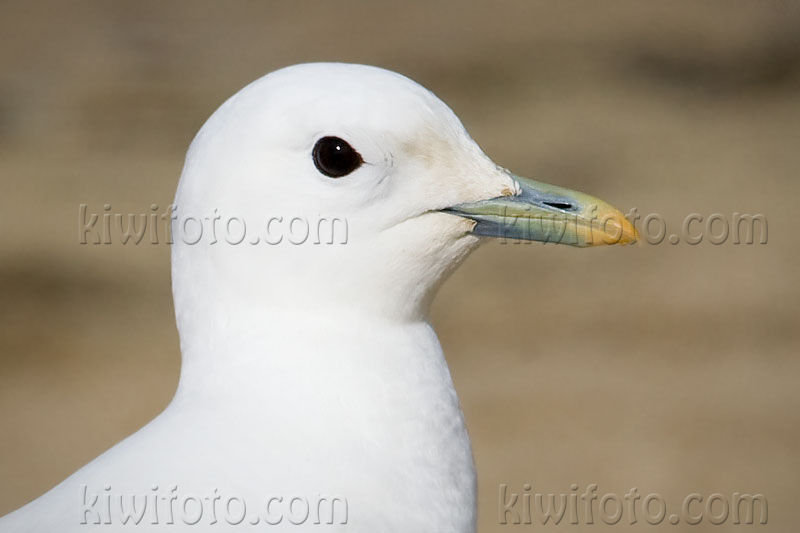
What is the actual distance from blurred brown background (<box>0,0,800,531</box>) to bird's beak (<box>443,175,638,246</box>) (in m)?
3.06

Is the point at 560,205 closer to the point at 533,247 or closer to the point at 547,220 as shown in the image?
the point at 547,220

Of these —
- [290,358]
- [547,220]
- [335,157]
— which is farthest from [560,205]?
[290,358]

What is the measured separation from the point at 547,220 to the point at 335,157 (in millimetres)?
498

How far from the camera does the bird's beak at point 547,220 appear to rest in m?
2.42

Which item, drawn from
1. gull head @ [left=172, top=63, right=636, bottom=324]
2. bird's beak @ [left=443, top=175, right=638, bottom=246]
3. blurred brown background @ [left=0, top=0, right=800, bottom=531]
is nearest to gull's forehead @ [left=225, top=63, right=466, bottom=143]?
gull head @ [left=172, top=63, right=636, bottom=324]

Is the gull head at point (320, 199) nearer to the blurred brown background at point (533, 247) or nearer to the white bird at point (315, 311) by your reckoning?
the white bird at point (315, 311)

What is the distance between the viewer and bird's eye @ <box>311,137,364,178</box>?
88.4 inches

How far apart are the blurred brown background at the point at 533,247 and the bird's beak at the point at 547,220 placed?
10.0ft

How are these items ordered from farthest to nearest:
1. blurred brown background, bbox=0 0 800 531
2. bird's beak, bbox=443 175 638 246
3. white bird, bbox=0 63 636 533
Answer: blurred brown background, bbox=0 0 800 531, bird's beak, bbox=443 175 638 246, white bird, bbox=0 63 636 533

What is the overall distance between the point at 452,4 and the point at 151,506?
18.1 feet

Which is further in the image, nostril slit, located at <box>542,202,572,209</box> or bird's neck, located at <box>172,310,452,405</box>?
nostril slit, located at <box>542,202,572,209</box>

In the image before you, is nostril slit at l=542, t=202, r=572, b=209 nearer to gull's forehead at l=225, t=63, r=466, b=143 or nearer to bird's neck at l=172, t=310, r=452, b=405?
gull's forehead at l=225, t=63, r=466, b=143

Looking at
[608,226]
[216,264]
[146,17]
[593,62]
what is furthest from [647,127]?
[216,264]

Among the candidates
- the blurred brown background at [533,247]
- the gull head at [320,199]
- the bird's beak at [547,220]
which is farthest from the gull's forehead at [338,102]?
the blurred brown background at [533,247]
